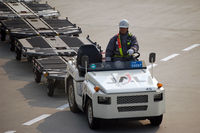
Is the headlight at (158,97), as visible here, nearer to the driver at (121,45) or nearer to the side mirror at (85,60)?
the side mirror at (85,60)

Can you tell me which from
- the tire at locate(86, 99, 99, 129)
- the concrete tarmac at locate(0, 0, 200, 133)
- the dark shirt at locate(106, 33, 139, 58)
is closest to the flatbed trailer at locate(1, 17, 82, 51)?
the concrete tarmac at locate(0, 0, 200, 133)

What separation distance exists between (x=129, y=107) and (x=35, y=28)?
10.8m

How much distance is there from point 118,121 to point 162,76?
5621mm

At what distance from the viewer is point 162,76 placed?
19859mm

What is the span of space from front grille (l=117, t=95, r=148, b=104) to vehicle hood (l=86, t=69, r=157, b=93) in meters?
0.14

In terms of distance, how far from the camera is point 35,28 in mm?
23391

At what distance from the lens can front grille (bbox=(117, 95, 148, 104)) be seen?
13.3 meters

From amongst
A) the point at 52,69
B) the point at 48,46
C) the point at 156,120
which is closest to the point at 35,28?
the point at 48,46

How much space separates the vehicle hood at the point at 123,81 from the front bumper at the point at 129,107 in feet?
0.45

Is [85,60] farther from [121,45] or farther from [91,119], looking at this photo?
[121,45]

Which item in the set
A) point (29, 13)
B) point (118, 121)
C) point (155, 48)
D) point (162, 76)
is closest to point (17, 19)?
point (29, 13)

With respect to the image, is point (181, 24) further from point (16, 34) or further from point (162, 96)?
point (162, 96)

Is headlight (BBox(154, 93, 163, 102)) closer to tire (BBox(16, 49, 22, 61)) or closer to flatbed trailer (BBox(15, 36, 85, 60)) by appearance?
flatbed trailer (BBox(15, 36, 85, 60))

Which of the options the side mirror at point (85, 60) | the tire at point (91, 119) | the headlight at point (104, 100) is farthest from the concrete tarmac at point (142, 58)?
the side mirror at point (85, 60)
